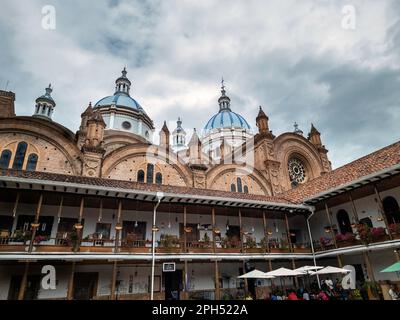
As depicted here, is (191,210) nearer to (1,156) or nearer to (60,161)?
(60,161)

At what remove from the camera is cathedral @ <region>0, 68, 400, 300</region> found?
1458 cm

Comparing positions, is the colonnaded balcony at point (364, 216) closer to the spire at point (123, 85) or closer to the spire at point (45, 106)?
the spire at point (123, 85)

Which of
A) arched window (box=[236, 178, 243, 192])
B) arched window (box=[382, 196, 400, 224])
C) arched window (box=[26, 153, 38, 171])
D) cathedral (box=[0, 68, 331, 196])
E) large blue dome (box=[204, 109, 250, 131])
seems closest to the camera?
arched window (box=[382, 196, 400, 224])

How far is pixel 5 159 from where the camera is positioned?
20.5 m

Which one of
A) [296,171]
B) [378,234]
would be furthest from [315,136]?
[378,234]

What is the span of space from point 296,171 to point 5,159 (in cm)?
3226

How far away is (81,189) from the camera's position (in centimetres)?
1457

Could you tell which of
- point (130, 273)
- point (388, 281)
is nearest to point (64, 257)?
point (130, 273)

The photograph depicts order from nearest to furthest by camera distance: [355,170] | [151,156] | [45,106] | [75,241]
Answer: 1. [75,241]
2. [355,170]
3. [151,156]
4. [45,106]

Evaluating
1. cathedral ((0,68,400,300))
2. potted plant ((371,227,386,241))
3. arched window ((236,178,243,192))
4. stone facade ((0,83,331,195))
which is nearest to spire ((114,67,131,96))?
stone facade ((0,83,331,195))

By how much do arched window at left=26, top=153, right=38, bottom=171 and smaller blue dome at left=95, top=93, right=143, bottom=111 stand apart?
19.5 metres

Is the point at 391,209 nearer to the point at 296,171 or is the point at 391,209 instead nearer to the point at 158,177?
the point at 296,171

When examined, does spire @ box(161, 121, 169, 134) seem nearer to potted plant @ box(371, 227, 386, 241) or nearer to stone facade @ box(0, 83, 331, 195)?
stone facade @ box(0, 83, 331, 195)
